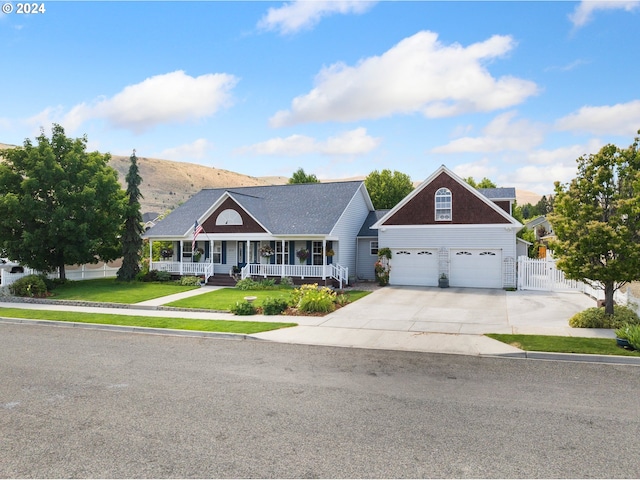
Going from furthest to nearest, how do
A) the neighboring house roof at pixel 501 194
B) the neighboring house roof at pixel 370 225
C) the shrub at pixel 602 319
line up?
the neighboring house roof at pixel 370 225
the neighboring house roof at pixel 501 194
the shrub at pixel 602 319

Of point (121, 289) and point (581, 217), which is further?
point (121, 289)

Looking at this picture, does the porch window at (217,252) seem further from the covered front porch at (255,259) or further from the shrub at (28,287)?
the shrub at (28,287)

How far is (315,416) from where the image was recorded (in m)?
7.36

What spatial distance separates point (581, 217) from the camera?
1466 cm

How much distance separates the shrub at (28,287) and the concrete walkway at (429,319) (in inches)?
59.6

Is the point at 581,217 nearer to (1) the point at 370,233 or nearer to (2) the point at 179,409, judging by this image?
(2) the point at 179,409

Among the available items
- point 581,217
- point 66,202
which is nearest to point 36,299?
point 66,202

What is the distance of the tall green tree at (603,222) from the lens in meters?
13.9

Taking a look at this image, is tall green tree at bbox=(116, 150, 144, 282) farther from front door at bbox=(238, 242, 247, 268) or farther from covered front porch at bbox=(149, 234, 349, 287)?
front door at bbox=(238, 242, 247, 268)

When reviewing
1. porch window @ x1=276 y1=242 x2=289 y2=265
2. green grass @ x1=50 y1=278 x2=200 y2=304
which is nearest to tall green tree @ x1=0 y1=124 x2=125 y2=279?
green grass @ x1=50 y1=278 x2=200 y2=304

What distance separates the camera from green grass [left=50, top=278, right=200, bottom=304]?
2326cm

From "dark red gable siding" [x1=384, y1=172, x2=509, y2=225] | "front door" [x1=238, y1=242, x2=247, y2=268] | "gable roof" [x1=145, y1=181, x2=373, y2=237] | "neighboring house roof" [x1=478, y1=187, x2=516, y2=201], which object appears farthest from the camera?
"front door" [x1=238, y1=242, x2=247, y2=268]

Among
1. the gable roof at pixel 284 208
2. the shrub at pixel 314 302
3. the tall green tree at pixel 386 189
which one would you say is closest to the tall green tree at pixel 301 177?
the tall green tree at pixel 386 189

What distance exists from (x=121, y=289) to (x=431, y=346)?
19.9m
